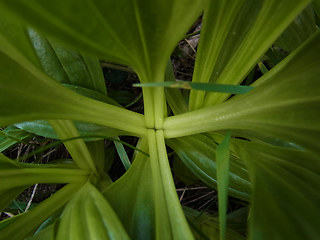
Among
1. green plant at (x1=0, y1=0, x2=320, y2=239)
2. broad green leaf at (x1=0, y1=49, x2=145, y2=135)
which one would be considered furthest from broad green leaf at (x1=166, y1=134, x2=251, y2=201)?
broad green leaf at (x1=0, y1=49, x2=145, y2=135)

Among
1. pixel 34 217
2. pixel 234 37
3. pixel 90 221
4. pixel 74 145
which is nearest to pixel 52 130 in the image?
pixel 74 145

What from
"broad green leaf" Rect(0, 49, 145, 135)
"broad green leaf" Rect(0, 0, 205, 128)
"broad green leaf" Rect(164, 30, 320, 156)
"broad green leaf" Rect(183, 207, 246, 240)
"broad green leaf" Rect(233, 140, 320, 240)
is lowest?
"broad green leaf" Rect(183, 207, 246, 240)

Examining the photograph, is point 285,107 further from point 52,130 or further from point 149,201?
point 52,130

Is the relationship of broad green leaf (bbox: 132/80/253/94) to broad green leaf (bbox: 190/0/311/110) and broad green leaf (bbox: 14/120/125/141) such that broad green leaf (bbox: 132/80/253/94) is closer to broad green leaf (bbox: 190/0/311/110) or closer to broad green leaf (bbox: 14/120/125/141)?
broad green leaf (bbox: 190/0/311/110)

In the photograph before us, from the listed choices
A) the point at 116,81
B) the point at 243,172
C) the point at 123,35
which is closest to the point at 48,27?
the point at 123,35

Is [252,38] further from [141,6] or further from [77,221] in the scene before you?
[77,221]

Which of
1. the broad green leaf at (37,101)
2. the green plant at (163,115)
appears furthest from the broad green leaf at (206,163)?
the broad green leaf at (37,101)
